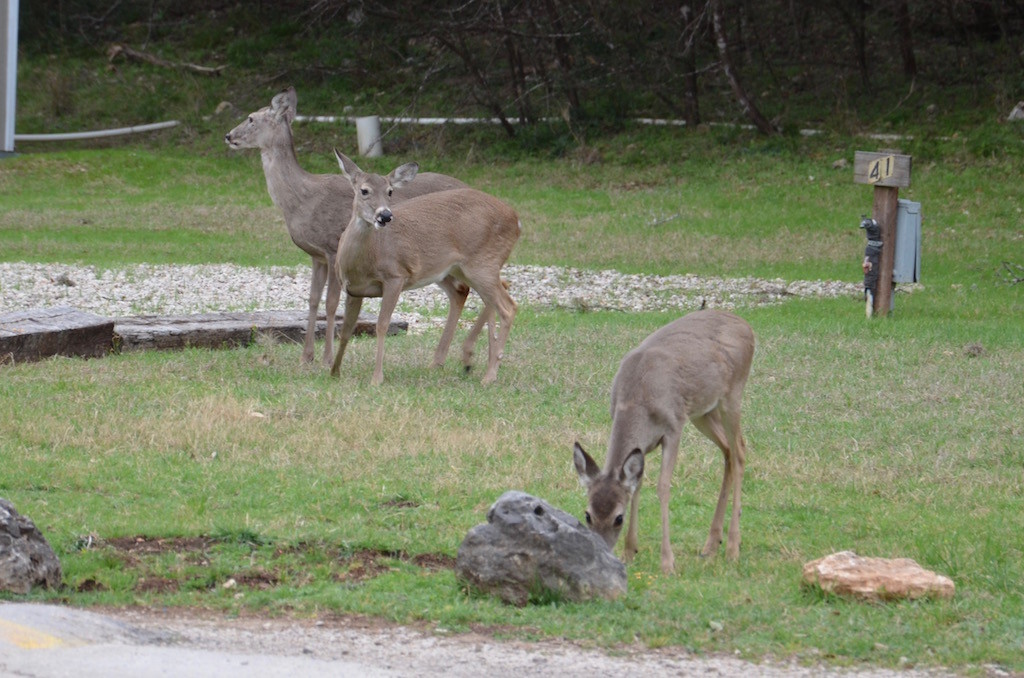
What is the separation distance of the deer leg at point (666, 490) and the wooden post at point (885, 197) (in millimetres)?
Result: 8112

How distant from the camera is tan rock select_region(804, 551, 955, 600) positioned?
560 cm

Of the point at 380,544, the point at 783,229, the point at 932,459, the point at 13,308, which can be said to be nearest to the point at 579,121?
the point at 783,229

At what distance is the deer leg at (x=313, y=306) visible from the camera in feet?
37.4

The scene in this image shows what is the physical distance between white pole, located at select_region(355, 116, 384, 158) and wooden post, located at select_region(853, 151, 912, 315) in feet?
43.3

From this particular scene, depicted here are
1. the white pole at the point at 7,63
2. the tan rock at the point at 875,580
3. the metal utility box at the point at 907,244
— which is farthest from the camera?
the metal utility box at the point at 907,244

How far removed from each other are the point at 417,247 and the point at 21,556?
17.7 ft

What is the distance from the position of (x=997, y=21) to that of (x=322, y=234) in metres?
17.9

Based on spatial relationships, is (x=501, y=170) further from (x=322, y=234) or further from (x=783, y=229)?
(x=322, y=234)

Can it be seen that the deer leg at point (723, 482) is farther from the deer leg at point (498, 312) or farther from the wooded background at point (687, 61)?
the wooded background at point (687, 61)

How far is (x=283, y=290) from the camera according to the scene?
1543cm

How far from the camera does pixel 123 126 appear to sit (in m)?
28.8

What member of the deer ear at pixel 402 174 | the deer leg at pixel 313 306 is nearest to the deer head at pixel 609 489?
the deer ear at pixel 402 174

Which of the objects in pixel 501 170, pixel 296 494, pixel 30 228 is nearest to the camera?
pixel 296 494

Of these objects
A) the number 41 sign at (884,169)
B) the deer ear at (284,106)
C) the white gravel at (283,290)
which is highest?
the deer ear at (284,106)
